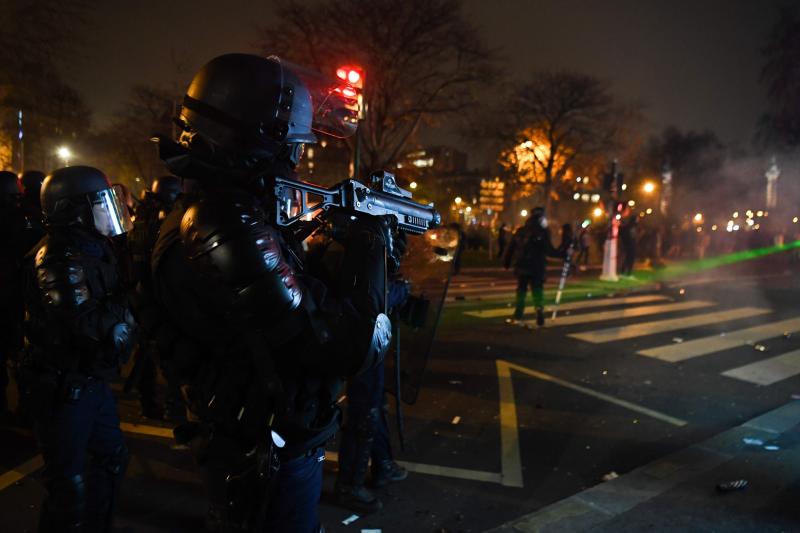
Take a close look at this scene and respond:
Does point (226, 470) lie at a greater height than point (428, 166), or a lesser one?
lesser

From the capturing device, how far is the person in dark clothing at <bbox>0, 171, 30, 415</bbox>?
4535mm

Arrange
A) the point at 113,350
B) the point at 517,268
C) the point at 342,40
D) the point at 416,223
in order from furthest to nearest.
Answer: the point at 342,40
the point at 517,268
the point at 113,350
the point at 416,223

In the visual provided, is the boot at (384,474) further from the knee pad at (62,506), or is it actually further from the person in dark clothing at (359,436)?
the knee pad at (62,506)

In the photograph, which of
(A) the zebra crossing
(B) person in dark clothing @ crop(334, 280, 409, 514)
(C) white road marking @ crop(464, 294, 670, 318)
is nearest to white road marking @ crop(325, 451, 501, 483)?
(B) person in dark clothing @ crop(334, 280, 409, 514)

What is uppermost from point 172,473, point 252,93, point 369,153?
point 369,153

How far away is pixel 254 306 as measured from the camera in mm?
1486

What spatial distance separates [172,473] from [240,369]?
2.69 meters

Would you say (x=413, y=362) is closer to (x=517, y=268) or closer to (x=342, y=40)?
(x=517, y=268)

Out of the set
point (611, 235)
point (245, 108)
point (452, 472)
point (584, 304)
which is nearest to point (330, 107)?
point (245, 108)

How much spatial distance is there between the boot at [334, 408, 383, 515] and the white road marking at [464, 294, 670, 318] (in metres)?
6.89

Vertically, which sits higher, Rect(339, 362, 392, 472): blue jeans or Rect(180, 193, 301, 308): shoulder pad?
Rect(180, 193, 301, 308): shoulder pad

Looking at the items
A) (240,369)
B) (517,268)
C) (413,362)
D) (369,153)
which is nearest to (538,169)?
(369,153)

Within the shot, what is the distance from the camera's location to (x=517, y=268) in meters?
9.37

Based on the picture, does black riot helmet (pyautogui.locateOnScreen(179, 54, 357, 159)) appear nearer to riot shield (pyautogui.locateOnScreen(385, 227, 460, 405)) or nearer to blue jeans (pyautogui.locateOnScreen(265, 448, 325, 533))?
blue jeans (pyautogui.locateOnScreen(265, 448, 325, 533))
